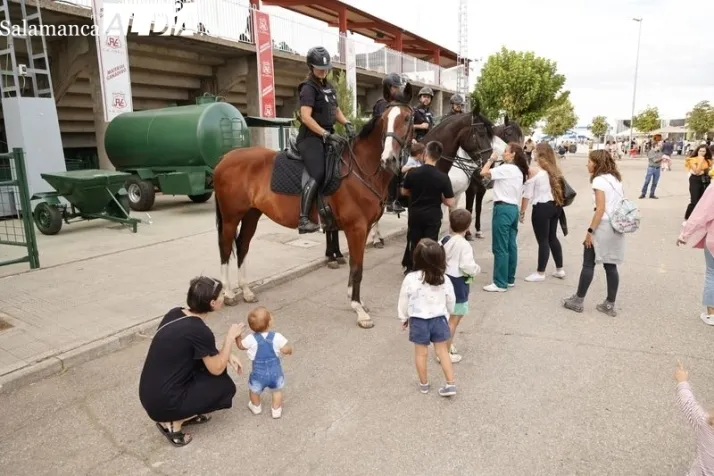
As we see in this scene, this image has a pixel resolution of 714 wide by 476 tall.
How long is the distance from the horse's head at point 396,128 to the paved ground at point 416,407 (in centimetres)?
181

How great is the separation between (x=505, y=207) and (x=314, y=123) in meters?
2.76

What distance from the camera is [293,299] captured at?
6230mm

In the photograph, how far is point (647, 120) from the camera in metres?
66.9

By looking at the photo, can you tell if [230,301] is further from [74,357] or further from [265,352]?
[265,352]

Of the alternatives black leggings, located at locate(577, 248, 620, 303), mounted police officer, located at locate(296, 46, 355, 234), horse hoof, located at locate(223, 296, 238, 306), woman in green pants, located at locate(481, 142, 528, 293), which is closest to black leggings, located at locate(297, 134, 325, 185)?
mounted police officer, located at locate(296, 46, 355, 234)

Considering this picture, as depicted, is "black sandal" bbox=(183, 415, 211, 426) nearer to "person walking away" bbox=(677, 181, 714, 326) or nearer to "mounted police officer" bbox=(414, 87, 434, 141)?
"person walking away" bbox=(677, 181, 714, 326)

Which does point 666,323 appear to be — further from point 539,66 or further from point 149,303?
point 539,66

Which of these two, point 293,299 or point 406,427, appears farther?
point 293,299

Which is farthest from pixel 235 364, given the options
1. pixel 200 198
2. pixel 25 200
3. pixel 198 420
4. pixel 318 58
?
pixel 200 198

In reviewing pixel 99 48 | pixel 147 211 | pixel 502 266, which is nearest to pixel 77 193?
pixel 147 211

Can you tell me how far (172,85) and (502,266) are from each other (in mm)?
15087

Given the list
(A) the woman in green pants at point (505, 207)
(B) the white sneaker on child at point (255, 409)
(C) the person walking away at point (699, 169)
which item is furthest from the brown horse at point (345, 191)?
(C) the person walking away at point (699, 169)

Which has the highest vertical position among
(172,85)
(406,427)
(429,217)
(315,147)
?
(172,85)

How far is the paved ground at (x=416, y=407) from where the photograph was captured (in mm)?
3023
